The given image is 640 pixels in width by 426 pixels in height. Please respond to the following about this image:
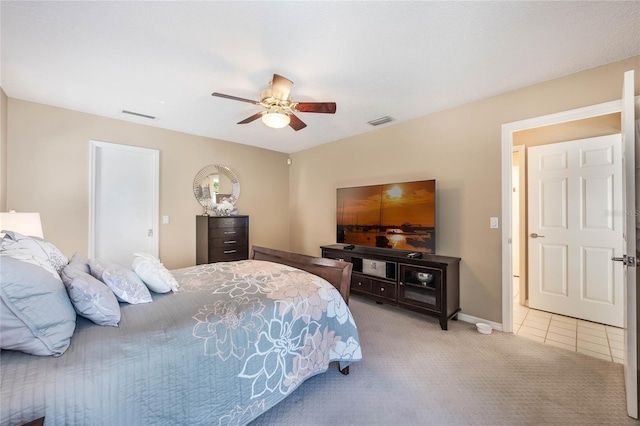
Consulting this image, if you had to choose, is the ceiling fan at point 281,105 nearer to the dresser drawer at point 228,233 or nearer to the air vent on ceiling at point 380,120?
the air vent on ceiling at point 380,120

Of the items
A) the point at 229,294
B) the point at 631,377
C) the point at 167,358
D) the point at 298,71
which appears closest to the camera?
the point at 167,358

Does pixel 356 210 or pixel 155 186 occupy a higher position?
pixel 155 186

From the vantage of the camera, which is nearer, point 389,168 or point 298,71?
point 298,71

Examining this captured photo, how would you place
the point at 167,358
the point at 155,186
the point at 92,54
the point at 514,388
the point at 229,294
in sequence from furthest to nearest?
the point at 155,186 < the point at 92,54 < the point at 514,388 < the point at 229,294 < the point at 167,358

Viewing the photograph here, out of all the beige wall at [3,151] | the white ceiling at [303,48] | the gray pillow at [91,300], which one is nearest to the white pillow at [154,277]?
the gray pillow at [91,300]

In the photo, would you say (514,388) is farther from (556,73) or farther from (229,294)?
(556,73)

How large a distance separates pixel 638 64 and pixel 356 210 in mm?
2985

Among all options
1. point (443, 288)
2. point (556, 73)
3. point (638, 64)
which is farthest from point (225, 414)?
point (638, 64)

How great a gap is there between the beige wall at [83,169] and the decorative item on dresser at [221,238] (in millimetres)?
236

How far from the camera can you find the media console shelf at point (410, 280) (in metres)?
2.83

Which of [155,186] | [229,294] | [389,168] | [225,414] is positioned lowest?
[225,414]

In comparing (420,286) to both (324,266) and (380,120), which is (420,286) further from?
(380,120)

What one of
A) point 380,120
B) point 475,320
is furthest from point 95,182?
point 475,320

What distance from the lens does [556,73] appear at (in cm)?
238
